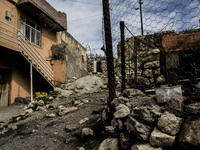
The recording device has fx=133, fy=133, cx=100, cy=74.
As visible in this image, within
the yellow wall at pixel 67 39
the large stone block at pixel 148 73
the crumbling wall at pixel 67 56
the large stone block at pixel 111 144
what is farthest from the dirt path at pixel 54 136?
the yellow wall at pixel 67 39

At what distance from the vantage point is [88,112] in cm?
347

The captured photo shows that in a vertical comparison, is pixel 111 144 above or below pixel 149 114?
below

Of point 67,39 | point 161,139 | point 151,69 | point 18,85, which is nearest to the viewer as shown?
point 161,139

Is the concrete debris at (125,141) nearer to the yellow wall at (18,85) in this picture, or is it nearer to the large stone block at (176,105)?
the large stone block at (176,105)

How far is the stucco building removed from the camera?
6089 mm

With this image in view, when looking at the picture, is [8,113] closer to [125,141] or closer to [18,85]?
[18,85]

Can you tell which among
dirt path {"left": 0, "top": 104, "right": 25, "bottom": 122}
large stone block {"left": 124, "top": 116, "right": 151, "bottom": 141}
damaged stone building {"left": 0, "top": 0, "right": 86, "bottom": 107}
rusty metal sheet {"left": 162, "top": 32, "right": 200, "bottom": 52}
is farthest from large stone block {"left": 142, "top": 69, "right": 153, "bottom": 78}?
damaged stone building {"left": 0, "top": 0, "right": 86, "bottom": 107}

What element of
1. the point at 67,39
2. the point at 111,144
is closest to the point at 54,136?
the point at 111,144

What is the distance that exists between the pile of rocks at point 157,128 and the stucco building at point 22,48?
559 centimetres

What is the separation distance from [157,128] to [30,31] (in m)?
8.45

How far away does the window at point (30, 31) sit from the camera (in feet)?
24.0

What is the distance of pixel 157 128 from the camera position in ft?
4.52

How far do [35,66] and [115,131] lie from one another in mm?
6081

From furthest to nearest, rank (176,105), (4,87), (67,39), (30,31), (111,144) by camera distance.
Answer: (67,39) < (30,31) < (4,87) < (111,144) < (176,105)
